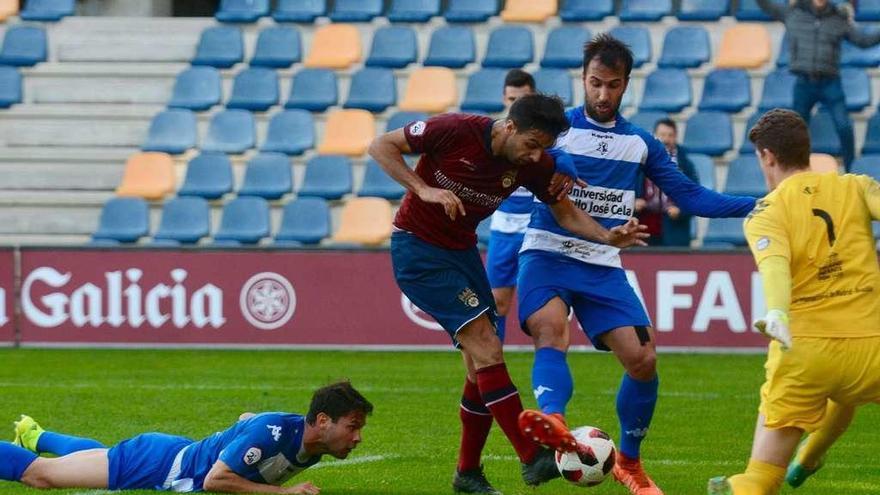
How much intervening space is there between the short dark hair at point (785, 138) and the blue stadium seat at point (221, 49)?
14311 mm

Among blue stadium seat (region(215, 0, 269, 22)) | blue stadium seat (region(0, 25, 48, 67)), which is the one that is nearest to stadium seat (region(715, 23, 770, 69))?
blue stadium seat (region(215, 0, 269, 22))

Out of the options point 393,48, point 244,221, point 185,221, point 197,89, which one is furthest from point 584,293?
point 197,89

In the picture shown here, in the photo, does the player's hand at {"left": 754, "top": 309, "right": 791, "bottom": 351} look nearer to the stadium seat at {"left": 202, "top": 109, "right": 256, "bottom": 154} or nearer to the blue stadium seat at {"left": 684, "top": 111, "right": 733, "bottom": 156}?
the blue stadium seat at {"left": 684, "top": 111, "right": 733, "bottom": 156}

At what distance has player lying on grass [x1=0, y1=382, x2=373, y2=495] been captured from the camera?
7070 millimetres

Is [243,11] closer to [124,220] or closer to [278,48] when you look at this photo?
[278,48]

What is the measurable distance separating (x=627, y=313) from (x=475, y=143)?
1.14m

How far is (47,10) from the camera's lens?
831 inches

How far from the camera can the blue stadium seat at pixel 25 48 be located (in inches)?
798

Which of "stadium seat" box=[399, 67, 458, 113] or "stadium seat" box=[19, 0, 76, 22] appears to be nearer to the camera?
"stadium seat" box=[399, 67, 458, 113]

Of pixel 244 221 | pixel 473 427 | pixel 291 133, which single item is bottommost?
pixel 244 221

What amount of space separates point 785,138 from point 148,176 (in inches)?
525

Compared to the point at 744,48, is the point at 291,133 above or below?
below

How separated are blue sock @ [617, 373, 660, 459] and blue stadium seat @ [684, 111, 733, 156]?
10006 mm

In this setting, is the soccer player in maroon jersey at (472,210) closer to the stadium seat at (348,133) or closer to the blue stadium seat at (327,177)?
the blue stadium seat at (327,177)
